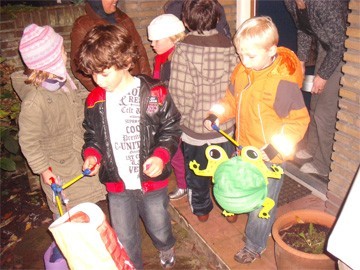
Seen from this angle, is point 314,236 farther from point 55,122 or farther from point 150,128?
point 55,122

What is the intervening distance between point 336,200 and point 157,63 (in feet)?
7.45

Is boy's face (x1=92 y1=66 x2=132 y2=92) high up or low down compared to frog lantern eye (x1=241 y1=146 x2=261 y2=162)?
up

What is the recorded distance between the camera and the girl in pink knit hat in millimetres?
2736

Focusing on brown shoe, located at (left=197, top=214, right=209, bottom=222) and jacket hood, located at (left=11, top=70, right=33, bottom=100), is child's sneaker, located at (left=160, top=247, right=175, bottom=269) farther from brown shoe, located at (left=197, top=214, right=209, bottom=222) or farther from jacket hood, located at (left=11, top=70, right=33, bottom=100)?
jacket hood, located at (left=11, top=70, right=33, bottom=100)

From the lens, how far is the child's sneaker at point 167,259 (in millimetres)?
3477

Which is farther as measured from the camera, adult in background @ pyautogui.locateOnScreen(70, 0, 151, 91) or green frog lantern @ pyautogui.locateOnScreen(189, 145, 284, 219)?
adult in background @ pyautogui.locateOnScreen(70, 0, 151, 91)

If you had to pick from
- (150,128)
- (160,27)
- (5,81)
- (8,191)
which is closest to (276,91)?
(150,128)

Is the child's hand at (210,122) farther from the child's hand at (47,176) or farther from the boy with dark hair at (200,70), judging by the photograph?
the child's hand at (47,176)

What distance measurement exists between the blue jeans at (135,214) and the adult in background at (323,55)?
2.20m

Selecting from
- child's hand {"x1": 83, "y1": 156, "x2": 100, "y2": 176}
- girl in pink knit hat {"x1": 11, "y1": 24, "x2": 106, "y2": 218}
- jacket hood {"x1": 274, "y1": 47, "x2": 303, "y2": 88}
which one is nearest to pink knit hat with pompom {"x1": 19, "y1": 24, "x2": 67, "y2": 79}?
girl in pink knit hat {"x1": 11, "y1": 24, "x2": 106, "y2": 218}

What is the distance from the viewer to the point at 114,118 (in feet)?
8.92

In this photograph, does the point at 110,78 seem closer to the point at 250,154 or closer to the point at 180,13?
the point at 250,154

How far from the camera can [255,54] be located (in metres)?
2.49

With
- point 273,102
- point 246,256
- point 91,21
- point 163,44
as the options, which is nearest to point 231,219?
point 246,256
